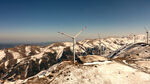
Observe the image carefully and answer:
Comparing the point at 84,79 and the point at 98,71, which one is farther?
the point at 98,71

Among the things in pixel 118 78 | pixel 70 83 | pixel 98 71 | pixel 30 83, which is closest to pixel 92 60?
pixel 98 71

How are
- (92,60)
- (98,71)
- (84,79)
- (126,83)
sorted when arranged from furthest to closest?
(92,60) < (98,71) < (84,79) < (126,83)

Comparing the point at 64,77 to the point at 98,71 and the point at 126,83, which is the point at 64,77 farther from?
the point at 126,83

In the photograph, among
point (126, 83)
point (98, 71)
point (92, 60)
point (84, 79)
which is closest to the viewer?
point (126, 83)

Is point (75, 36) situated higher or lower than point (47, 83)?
higher

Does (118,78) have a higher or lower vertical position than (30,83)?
higher

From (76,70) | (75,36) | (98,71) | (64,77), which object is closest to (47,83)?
(64,77)

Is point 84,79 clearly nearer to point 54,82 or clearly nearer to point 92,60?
point 54,82

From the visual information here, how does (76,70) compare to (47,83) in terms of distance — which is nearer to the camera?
(47,83)

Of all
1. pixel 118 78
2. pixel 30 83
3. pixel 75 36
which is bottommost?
pixel 30 83
